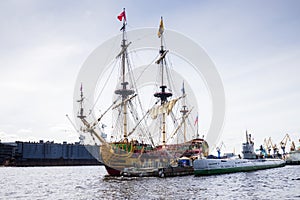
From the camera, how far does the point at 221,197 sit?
38750 mm

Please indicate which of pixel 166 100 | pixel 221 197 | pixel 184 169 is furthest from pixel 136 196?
pixel 166 100

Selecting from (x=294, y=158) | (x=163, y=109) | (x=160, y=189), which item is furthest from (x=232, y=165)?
(x=294, y=158)

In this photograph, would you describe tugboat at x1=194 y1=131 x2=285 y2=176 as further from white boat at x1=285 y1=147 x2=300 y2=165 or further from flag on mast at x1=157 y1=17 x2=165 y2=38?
white boat at x1=285 y1=147 x2=300 y2=165

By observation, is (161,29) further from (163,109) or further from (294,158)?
(294,158)

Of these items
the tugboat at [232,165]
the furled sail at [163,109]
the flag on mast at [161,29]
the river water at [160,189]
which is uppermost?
the flag on mast at [161,29]

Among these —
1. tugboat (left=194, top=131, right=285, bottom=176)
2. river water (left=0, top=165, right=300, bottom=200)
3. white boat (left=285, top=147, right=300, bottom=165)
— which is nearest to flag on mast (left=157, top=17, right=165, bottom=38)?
tugboat (left=194, top=131, right=285, bottom=176)

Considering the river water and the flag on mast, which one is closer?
the river water

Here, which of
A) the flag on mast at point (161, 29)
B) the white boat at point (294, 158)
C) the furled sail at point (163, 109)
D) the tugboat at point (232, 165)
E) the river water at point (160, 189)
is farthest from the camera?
the white boat at point (294, 158)

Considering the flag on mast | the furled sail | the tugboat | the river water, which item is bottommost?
the river water

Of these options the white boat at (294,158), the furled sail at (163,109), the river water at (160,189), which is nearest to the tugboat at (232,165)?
the river water at (160,189)

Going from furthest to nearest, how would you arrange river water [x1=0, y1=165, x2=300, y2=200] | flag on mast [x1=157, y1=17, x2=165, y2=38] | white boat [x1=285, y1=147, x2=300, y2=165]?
white boat [x1=285, y1=147, x2=300, y2=165], flag on mast [x1=157, y1=17, x2=165, y2=38], river water [x1=0, y1=165, x2=300, y2=200]

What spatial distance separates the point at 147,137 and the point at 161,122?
13.8m

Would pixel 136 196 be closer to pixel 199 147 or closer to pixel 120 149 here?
pixel 120 149

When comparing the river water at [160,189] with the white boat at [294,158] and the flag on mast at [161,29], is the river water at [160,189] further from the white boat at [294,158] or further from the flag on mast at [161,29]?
the white boat at [294,158]
